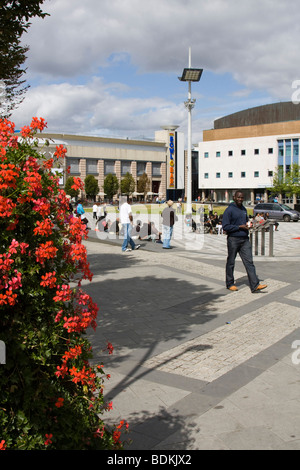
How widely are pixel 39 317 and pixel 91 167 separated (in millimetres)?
103435

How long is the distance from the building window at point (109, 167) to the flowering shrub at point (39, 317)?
4145 inches

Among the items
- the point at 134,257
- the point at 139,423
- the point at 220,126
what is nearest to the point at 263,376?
the point at 139,423

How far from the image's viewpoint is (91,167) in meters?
104

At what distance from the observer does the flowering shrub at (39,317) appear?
228 centimetres

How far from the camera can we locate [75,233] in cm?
262

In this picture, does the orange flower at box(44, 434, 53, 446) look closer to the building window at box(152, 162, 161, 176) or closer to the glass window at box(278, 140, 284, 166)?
the glass window at box(278, 140, 284, 166)

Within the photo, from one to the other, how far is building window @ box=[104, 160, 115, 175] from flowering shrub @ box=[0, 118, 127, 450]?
105295 mm

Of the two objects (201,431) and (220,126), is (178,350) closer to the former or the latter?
(201,431)

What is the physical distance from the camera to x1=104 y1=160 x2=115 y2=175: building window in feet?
350

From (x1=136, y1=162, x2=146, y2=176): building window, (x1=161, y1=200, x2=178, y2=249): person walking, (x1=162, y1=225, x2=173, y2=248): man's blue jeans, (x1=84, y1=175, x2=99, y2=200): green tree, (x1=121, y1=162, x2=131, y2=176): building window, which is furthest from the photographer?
(x1=136, y1=162, x2=146, y2=176): building window

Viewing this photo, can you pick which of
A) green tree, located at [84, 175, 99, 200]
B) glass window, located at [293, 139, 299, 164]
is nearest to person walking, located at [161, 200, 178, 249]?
glass window, located at [293, 139, 299, 164]

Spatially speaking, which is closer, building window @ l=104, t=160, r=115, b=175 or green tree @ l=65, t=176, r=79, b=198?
green tree @ l=65, t=176, r=79, b=198

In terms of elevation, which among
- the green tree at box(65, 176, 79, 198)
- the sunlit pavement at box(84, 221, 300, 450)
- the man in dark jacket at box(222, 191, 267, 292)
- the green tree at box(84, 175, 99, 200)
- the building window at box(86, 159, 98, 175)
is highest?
the building window at box(86, 159, 98, 175)

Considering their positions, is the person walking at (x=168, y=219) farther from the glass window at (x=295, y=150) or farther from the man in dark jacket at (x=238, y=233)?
the glass window at (x=295, y=150)
